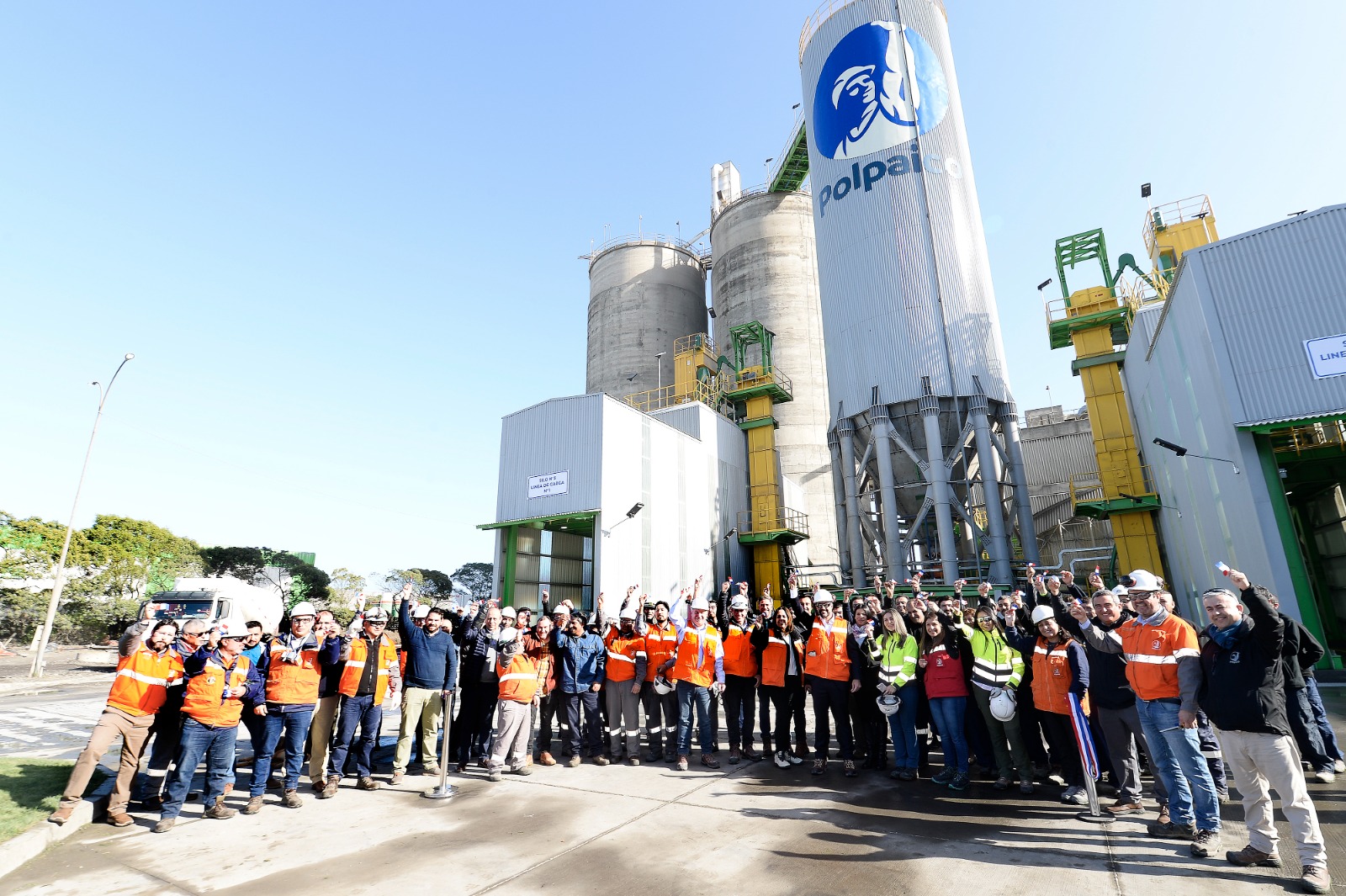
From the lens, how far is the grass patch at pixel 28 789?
17.4 feet

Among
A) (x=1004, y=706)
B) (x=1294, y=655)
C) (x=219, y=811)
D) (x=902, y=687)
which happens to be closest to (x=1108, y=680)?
(x=1004, y=706)

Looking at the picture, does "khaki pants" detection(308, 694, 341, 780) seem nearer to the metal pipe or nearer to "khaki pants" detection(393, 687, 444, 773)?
"khaki pants" detection(393, 687, 444, 773)

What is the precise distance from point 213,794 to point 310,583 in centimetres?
6097

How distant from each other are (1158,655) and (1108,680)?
28.7 inches

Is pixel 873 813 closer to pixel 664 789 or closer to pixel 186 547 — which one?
pixel 664 789

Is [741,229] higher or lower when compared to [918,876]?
higher

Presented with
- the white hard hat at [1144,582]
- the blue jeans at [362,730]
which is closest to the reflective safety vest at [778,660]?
the white hard hat at [1144,582]

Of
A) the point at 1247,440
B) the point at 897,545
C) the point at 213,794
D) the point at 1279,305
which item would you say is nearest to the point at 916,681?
the point at 213,794

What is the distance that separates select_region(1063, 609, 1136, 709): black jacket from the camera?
18.6 ft

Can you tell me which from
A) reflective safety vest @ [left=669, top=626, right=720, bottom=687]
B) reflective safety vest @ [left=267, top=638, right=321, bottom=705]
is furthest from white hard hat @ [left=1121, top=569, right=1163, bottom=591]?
reflective safety vest @ [left=267, top=638, right=321, bottom=705]

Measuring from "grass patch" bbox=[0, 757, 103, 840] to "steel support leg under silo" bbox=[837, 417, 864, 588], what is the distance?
18.9m

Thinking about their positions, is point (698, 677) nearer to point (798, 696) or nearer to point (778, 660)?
point (778, 660)

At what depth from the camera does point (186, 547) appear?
4516 cm

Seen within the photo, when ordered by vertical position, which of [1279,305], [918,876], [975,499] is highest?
[1279,305]
